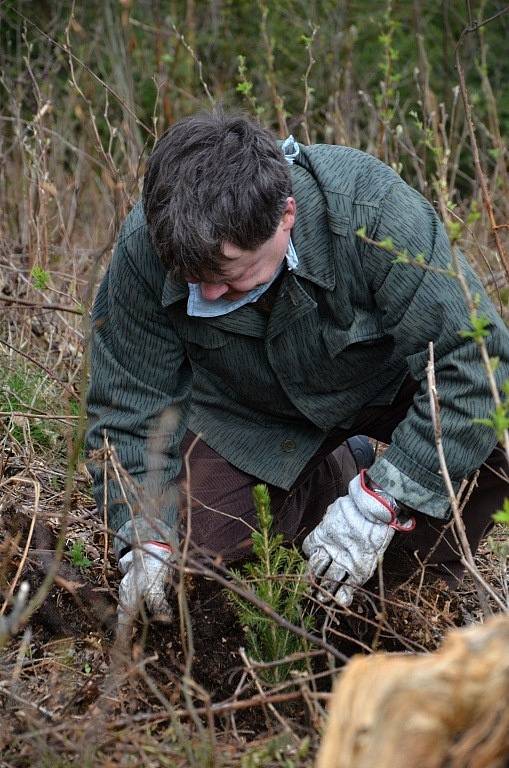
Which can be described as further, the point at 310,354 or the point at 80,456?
the point at 80,456

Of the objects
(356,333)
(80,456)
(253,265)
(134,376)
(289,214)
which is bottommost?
(80,456)

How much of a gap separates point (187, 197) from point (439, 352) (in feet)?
2.66

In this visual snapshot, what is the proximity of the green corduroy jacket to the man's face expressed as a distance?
114 mm

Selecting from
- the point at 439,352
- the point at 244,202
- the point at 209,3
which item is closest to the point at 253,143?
the point at 244,202

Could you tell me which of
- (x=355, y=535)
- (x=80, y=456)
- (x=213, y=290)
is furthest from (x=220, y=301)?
(x=80, y=456)

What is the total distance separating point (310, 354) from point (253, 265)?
1.50 ft

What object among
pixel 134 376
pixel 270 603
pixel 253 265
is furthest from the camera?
pixel 134 376

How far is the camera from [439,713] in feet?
4.04

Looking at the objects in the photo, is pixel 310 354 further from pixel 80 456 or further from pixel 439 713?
pixel 439 713

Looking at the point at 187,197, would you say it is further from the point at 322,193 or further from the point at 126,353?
the point at 126,353

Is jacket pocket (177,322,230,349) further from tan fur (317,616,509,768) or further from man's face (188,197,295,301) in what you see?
tan fur (317,616,509,768)

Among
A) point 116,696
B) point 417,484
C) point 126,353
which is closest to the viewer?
point 116,696

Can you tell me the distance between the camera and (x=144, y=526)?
8.87 ft

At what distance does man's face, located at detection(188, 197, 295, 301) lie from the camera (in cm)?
246
